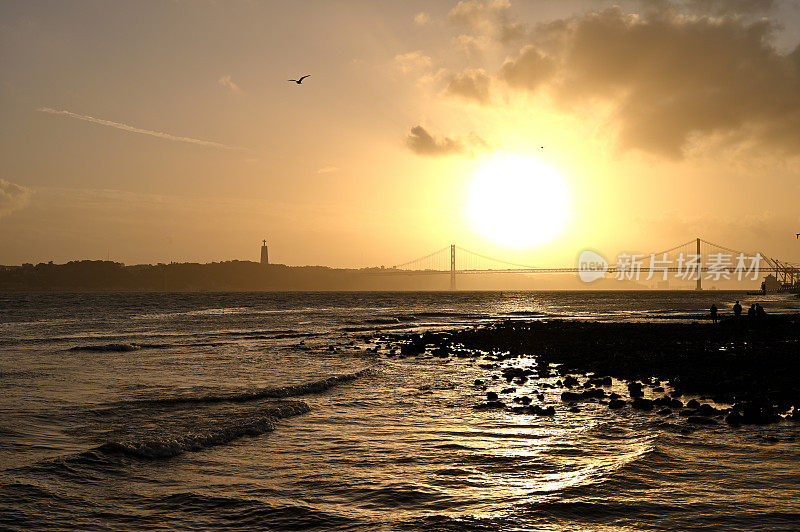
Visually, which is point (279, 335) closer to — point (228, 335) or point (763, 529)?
point (228, 335)

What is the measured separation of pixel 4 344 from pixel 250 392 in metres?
25.5

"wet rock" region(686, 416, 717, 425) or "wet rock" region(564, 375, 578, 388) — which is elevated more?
"wet rock" region(686, 416, 717, 425)

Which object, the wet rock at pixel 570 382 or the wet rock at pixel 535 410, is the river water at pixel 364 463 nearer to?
the wet rock at pixel 535 410

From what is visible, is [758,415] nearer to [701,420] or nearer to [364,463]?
[701,420]

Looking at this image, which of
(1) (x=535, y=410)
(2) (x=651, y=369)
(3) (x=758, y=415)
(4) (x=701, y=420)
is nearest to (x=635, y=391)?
(4) (x=701, y=420)

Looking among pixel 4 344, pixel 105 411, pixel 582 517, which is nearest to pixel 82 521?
pixel 582 517

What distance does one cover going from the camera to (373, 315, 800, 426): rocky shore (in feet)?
45.9

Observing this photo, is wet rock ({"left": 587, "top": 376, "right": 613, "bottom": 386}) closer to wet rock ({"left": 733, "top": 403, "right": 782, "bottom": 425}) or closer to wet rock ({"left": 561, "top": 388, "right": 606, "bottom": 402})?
wet rock ({"left": 561, "top": 388, "right": 606, "bottom": 402})

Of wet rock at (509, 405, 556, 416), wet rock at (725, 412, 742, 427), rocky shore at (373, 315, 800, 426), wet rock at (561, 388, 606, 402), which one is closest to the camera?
wet rock at (725, 412, 742, 427)

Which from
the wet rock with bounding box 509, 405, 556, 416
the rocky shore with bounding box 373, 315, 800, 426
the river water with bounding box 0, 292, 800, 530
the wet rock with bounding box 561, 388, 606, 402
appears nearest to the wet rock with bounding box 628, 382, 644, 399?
the rocky shore with bounding box 373, 315, 800, 426

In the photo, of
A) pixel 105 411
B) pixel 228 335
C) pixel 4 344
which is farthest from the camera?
pixel 228 335

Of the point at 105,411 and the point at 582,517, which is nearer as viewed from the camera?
the point at 582,517

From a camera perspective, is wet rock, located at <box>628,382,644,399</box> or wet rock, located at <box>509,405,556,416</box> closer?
wet rock, located at <box>509,405,556,416</box>

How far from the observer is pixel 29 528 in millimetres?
7352
